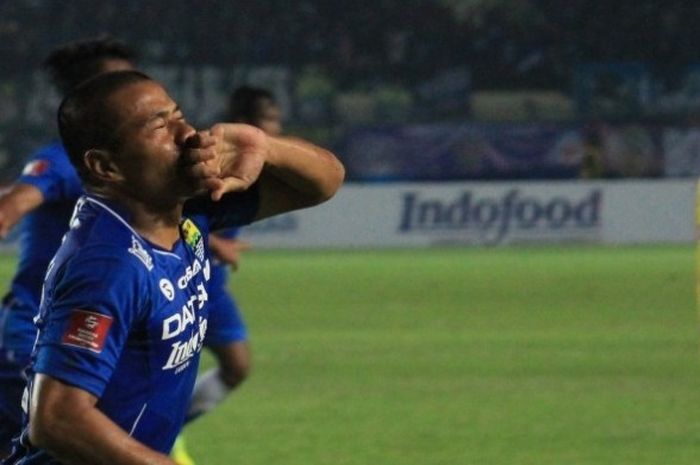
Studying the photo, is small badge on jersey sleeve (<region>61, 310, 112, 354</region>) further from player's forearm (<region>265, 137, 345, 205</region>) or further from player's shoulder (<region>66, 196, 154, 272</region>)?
player's forearm (<region>265, 137, 345, 205</region>)

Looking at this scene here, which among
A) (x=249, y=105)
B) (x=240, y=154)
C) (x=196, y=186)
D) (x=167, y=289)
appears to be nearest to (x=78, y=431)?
(x=167, y=289)

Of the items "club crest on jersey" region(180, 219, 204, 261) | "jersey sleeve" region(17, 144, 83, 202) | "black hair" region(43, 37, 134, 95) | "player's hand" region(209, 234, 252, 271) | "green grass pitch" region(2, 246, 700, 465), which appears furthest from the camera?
"green grass pitch" region(2, 246, 700, 465)

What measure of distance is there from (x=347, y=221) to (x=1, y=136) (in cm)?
779

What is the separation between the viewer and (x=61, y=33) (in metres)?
34.7

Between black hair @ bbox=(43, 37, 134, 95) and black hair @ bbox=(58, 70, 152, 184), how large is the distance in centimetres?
293

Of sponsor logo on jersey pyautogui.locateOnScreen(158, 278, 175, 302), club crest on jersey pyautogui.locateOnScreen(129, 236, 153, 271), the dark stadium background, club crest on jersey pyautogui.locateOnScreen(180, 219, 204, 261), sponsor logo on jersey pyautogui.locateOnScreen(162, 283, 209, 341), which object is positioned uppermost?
club crest on jersey pyautogui.locateOnScreen(129, 236, 153, 271)

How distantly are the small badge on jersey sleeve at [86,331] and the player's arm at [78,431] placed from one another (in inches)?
3.3

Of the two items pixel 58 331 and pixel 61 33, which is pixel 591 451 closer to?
pixel 58 331

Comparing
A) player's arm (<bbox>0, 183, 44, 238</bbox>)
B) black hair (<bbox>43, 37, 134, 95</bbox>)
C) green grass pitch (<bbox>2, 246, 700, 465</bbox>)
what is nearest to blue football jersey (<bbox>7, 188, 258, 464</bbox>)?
player's arm (<bbox>0, 183, 44, 238</bbox>)

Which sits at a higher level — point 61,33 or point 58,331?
point 58,331

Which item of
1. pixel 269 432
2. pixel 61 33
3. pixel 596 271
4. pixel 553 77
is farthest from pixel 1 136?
pixel 269 432

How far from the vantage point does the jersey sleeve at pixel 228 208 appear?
171 inches

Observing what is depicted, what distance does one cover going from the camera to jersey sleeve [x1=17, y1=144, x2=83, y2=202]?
6496mm

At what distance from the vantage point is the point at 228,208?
4.46 meters
